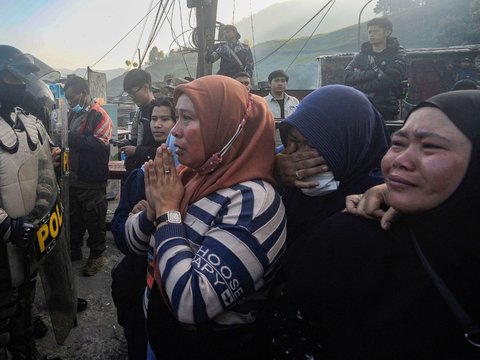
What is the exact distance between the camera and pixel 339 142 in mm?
1383

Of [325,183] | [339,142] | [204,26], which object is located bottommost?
[325,183]

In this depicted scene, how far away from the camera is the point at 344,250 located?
111 centimetres

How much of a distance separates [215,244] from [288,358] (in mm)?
447

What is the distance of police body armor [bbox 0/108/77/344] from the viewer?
196 cm

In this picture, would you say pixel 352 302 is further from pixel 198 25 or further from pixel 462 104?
pixel 198 25

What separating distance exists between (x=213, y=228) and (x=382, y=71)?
11.9 feet

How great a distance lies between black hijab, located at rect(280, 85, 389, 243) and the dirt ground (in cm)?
231

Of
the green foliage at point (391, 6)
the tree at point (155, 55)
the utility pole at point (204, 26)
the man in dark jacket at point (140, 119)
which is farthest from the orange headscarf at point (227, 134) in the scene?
the tree at point (155, 55)

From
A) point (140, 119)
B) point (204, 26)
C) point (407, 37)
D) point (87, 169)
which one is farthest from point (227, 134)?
point (407, 37)

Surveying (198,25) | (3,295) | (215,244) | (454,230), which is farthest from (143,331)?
(198,25)

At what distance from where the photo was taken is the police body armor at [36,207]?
1957 mm

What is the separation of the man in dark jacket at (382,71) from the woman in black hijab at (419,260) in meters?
3.38

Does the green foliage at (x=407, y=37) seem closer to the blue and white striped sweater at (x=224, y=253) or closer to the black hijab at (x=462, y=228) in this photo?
the blue and white striped sweater at (x=224, y=253)

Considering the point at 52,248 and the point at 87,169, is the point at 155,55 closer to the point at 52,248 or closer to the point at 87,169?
the point at 87,169
